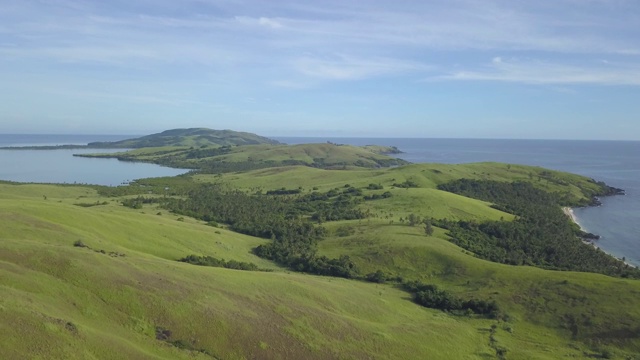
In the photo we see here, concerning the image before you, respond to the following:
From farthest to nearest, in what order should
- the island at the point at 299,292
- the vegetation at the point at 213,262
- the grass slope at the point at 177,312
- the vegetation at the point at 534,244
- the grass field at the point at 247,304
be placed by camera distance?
the vegetation at the point at 534,244, the vegetation at the point at 213,262, the island at the point at 299,292, the grass field at the point at 247,304, the grass slope at the point at 177,312

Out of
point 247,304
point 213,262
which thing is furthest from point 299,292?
point 213,262

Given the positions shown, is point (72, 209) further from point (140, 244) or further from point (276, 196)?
point (276, 196)

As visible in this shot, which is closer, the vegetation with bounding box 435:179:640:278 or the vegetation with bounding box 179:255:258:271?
the vegetation with bounding box 179:255:258:271

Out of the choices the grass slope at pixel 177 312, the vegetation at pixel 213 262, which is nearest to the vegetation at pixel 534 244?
the grass slope at pixel 177 312

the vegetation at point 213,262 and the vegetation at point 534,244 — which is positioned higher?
the vegetation at point 213,262

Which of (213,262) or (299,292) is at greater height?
(299,292)

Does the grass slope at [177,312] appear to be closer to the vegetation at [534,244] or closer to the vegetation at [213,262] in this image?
the vegetation at [213,262]

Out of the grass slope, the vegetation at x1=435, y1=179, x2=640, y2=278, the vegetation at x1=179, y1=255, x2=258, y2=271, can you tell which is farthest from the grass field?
the vegetation at x1=435, y1=179, x2=640, y2=278

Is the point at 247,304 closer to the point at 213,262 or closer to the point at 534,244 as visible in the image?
the point at 213,262

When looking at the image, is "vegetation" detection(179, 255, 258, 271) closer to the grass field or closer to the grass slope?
the grass field
